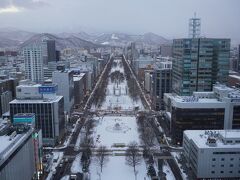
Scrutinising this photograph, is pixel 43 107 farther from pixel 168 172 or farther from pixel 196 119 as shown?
pixel 196 119

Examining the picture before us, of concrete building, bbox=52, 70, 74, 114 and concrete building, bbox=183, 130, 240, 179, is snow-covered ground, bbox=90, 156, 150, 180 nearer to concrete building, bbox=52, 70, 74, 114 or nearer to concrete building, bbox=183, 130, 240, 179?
concrete building, bbox=183, 130, 240, 179

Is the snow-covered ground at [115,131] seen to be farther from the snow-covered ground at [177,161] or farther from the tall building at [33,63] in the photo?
the tall building at [33,63]

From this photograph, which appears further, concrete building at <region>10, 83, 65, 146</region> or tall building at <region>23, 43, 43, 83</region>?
tall building at <region>23, 43, 43, 83</region>

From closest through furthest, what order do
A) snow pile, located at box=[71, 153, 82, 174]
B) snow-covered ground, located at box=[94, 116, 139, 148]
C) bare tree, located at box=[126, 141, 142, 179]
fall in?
snow pile, located at box=[71, 153, 82, 174]
bare tree, located at box=[126, 141, 142, 179]
snow-covered ground, located at box=[94, 116, 139, 148]

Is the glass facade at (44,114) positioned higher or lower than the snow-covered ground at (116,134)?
higher

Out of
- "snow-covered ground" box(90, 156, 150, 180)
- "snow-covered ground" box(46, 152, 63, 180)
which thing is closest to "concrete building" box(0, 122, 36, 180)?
"snow-covered ground" box(46, 152, 63, 180)

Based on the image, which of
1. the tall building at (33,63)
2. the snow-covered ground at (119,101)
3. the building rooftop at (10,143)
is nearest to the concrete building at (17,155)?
the building rooftop at (10,143)

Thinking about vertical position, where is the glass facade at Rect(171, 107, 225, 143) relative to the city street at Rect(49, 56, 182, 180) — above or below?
above
